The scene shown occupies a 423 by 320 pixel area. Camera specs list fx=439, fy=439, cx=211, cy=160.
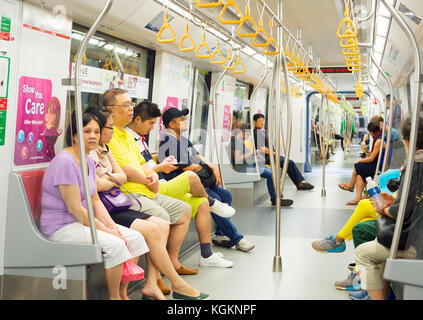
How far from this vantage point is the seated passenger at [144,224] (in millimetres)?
2805

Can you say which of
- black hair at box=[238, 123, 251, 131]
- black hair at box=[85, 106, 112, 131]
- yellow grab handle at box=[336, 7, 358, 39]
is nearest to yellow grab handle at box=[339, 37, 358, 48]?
yellow grab handle at box=[336, 7, 358, 39]

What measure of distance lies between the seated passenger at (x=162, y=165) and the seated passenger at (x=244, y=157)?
1831 millimetres

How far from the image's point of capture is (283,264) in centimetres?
387

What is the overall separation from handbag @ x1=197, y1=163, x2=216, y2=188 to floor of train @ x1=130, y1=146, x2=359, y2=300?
65cm

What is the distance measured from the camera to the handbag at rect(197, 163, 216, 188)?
4.49 m

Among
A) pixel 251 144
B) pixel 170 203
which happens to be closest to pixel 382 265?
pixel 170 203

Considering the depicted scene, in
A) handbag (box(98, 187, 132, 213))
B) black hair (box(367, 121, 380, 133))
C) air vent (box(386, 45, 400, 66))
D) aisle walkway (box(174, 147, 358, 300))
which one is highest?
air vent (box(386, 45, 400, 66))

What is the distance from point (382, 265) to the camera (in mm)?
2518

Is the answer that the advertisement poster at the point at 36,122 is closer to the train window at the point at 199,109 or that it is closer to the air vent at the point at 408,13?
the train window at the point at 199,109

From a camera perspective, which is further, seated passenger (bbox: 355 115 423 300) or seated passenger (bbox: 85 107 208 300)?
seated passenger (bbox: 85 107 208 300)

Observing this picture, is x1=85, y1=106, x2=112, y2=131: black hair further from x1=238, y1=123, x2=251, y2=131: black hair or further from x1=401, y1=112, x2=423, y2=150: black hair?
x1=238, y1=123, x2=251, y2=131: black hair

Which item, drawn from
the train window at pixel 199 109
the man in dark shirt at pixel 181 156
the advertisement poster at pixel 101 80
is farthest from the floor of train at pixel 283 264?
the advertisement poster at pixel 101 80

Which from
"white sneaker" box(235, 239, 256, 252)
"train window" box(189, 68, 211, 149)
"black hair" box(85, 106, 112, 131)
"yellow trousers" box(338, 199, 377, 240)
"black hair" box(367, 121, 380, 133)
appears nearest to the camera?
"black hair" box(85, 106, 112, 131)

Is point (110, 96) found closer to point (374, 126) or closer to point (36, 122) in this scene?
point (36, 122)
